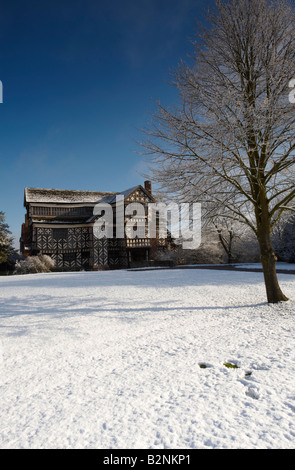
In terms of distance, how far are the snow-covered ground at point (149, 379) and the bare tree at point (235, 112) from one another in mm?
3279

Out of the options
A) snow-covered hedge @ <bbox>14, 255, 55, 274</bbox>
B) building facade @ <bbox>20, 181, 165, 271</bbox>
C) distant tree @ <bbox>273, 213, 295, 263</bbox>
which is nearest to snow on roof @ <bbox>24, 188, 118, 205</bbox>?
building facade @ <bbox>20, 181, 165, 271</bbox>

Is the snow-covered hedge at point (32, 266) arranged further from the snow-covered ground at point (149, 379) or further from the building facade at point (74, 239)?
the snow-covered ground at point (149, 379)

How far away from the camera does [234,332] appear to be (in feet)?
16.9

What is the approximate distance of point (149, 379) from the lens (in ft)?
11.2

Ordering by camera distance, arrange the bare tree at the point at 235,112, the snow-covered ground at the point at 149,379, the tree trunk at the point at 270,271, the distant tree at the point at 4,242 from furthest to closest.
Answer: the distant tree at the point at 4,242, the tree trunk at the point at 270,271, the bare tree at the point at 235,112, the snow-covered ground at the point at 149,379

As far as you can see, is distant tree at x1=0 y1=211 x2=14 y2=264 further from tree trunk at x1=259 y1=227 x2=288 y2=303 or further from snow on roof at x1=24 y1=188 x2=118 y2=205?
tree trunk at x1=259 y1=227 x2=288 y2=303

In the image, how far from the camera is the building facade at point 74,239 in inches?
1189

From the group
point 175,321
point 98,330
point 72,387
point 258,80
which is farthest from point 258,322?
point 258,80

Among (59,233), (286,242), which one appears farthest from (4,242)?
(286,242)

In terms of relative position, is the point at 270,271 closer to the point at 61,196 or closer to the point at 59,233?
the point at 59,233

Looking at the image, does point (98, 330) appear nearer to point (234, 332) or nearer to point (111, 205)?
point (234, 332)

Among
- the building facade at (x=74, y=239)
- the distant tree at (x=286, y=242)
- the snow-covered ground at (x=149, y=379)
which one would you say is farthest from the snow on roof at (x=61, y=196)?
Answer: the snow-covered ground at (x=149, y=379)

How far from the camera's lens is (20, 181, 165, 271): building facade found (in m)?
30.2

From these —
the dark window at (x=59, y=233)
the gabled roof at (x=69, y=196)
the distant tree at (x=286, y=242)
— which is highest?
the gabled roof at (x=69, y=196)
